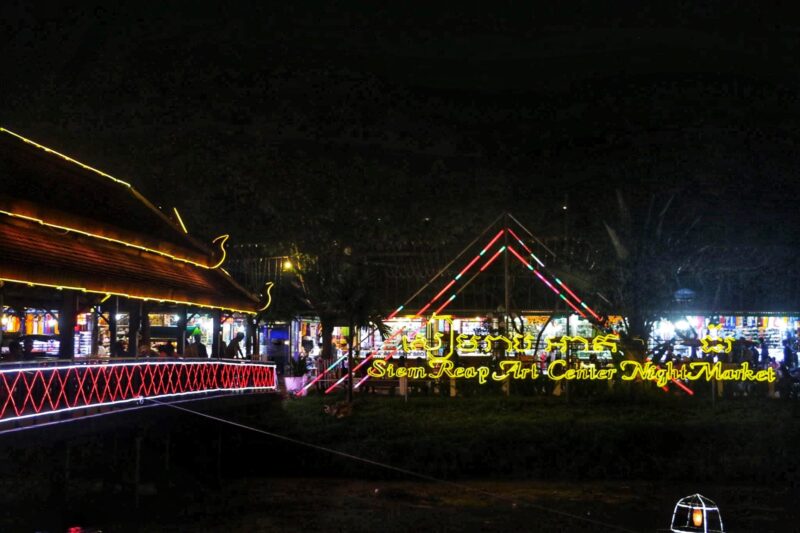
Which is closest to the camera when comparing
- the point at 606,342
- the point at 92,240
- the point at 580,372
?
the point at 92,240

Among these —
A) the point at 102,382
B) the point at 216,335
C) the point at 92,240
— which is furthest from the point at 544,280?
the point at 102,382

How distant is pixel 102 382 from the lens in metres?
16.9

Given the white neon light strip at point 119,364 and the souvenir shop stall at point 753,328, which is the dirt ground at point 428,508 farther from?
the souvenir shop stall at point 753,328

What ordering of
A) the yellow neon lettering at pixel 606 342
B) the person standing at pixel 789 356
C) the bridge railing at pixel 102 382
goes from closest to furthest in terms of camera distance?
the bridge railing at pixel 102 382 → the yellow neon lettering at pixel 606 342 → the person standing at pixel 789 356

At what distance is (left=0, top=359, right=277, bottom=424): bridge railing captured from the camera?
45.6 feet

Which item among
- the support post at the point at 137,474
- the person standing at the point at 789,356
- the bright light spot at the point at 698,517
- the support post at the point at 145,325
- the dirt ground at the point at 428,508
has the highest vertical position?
the support post at the point at 145,325

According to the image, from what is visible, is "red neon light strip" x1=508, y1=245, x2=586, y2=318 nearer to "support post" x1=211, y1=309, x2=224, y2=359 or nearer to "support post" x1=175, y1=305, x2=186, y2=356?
"support post" x1=211, y1=309, x2=224, y2=359

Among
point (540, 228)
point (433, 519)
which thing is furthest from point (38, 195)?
point (540, 228)

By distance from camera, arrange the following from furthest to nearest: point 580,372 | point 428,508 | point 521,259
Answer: point 521,259 → point 580,372 → point 428,508

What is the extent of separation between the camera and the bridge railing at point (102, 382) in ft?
45.6

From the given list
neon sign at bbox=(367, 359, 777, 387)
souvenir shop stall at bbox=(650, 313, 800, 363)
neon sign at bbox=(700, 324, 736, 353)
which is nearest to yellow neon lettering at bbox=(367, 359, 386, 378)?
neon sign at bbox=(367, 359, 777, 387)

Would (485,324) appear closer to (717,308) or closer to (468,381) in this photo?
(468,381)

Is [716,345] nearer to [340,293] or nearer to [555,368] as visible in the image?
[555,368]

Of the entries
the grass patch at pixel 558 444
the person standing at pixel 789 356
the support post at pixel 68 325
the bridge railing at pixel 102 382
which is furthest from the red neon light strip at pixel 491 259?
the support post at pixel 68 325
